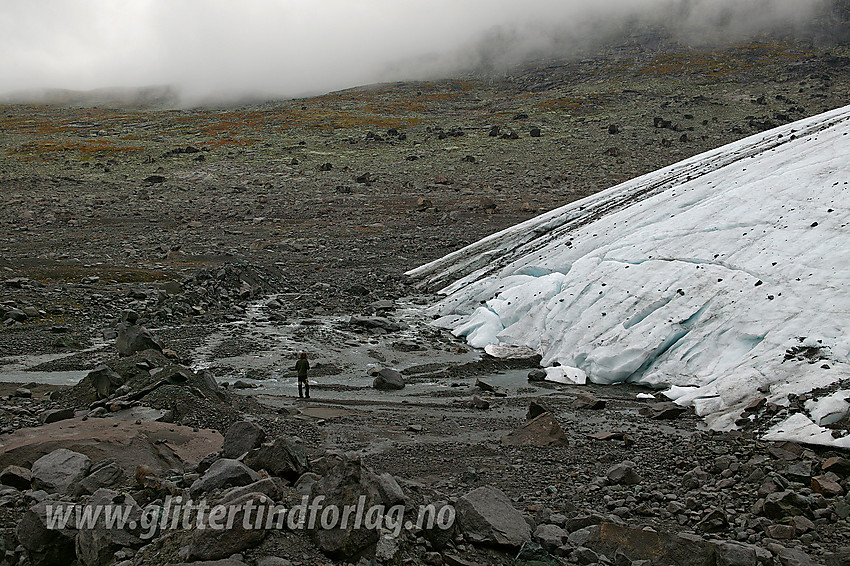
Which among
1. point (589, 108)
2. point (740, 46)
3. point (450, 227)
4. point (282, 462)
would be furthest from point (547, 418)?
point (740, 46)

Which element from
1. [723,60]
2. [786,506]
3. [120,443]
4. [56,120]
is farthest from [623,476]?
[56,120]

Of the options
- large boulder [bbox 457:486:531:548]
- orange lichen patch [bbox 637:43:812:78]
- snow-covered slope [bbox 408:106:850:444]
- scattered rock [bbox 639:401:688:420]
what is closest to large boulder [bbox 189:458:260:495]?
large boulder [bbox 457:486:531:548]

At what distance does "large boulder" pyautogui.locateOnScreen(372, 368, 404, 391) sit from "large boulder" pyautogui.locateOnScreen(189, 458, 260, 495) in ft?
23.3

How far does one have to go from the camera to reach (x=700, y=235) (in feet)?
51.3

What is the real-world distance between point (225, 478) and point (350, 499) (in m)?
1.25

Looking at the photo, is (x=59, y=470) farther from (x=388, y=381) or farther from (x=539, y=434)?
(x=388, y=381)

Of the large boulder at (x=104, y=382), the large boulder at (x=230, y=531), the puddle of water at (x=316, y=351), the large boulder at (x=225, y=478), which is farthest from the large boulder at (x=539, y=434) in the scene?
the large boulder at (x=104, y=382)

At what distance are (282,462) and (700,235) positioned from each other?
1177 centimetres

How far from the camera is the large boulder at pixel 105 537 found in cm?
577

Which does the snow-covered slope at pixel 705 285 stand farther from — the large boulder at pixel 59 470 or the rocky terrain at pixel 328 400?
the large boulder at pixel 59 470

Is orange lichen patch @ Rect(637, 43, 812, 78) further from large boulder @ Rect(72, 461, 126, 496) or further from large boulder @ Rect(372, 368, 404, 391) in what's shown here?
large boulder @ Rect(72, 461, 126, 496)

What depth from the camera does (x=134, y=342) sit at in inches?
573

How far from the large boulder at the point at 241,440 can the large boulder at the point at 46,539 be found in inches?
73.8

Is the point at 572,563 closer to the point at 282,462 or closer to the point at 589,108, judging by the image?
the point at 282,462
